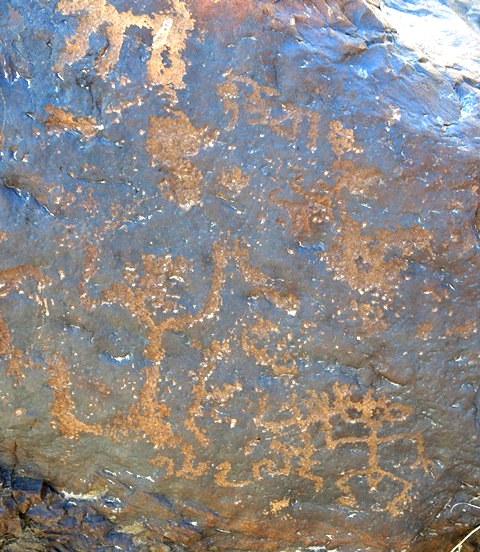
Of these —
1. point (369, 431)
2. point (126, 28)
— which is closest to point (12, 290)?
point (126, 28)

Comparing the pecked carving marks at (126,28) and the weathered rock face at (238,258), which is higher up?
the pecked carving marks at (126,28)

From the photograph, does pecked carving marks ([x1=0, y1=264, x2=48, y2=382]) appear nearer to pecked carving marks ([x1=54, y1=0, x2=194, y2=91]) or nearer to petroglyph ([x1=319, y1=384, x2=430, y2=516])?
pecked carving marks ([x1=54, y1=0, x2=194, y2=91])

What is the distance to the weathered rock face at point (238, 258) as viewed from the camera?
146 cm

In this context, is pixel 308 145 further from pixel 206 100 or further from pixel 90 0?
pixel 90 0

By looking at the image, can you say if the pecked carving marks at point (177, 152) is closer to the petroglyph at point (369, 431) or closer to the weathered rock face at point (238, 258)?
the weathered rock face at point (238, 258)

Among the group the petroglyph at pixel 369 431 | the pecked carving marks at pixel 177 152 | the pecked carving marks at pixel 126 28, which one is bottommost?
the petroglyph at pixel 369 431

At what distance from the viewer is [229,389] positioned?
1575mm

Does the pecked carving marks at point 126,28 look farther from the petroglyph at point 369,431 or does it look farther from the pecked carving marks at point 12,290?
the petroglyph at point 369,431

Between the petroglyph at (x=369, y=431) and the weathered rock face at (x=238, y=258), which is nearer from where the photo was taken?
the weathered rock face at (x=238, y=258)

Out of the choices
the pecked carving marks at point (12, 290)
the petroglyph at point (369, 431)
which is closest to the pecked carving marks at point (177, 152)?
the pecked carving marks at point (12, 290)

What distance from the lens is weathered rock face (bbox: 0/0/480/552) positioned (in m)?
1.46

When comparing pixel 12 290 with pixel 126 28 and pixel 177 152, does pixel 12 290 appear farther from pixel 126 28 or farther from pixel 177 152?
pixel 126 28

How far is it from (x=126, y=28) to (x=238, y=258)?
507 millimetres

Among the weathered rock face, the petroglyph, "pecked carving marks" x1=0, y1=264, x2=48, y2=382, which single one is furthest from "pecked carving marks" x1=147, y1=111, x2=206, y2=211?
the petroglyph
